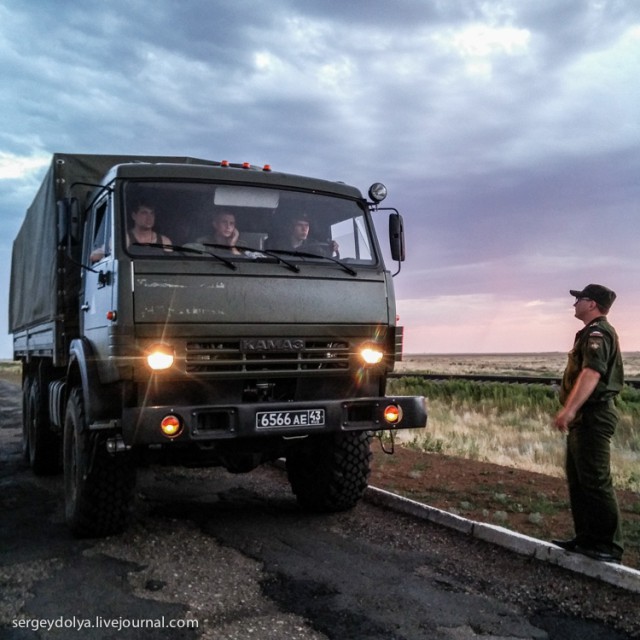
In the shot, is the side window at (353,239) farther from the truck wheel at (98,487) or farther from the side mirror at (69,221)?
the truck wheel at (98,487)

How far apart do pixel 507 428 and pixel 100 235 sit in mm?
10270

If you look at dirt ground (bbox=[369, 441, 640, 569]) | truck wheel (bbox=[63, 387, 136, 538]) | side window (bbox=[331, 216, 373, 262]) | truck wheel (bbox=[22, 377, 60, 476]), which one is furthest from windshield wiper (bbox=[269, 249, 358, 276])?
truck wheel (bbox=[22, 377, 60, 476])

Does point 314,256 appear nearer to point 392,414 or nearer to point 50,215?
point 392,414

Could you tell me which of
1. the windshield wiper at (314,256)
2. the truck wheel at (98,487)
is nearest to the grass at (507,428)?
the windshield wiper at (314,256)

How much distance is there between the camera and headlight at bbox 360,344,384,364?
5.91 meters

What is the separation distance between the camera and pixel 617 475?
8773 millimetres

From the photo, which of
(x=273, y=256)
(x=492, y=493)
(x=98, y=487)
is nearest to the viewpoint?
(x=98, y=487)

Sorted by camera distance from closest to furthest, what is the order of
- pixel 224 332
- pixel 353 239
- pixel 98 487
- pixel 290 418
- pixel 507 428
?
1. pixel 224 332
2. pixel 290 418
3. pixel 98 487
4. pixel 353 239
5. pixel 507 428

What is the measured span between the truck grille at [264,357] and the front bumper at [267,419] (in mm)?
291

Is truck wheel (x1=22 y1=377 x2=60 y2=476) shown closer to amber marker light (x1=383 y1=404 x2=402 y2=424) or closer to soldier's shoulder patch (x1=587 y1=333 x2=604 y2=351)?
amber marker light (x1=383 y1=404 x2=402 y2=424)

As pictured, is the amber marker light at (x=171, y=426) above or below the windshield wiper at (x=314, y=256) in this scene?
below

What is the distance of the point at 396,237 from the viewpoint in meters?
6.59

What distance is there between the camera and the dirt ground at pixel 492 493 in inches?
247

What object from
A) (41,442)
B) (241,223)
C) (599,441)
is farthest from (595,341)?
(41,442)
